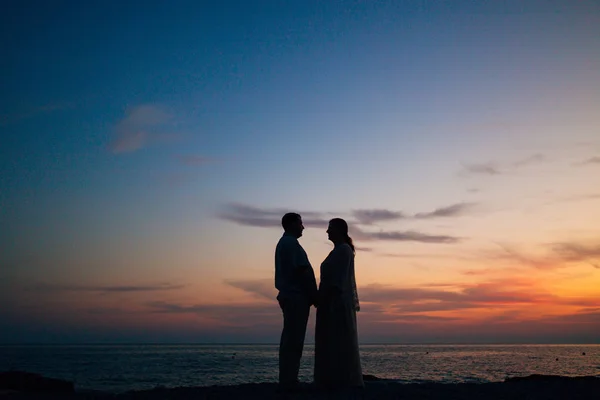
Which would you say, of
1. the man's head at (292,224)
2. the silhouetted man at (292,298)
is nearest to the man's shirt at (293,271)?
the silhouetted man at (292,298)

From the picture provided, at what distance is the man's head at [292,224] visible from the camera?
870 cm

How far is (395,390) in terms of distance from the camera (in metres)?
8.53

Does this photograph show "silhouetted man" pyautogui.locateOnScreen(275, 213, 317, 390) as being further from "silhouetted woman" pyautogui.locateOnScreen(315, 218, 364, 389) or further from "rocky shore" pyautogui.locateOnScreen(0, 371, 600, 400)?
"rocky shore" pyautogui.locateOnScreen(0, 371, 600, 400)

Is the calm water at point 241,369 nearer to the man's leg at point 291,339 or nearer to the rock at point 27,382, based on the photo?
the man's leg at point 291,339

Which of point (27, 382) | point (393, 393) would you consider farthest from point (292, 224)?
point (27, 382)

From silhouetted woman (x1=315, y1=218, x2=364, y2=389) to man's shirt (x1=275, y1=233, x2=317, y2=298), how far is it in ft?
0.93

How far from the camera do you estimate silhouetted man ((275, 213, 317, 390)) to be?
824 cm

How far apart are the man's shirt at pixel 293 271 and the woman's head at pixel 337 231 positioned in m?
0.62

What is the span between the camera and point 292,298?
834 centimetres

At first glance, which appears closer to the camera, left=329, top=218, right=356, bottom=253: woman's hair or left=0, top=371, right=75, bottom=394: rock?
left=329, top=218, right=356, bottom=253: woman's hair

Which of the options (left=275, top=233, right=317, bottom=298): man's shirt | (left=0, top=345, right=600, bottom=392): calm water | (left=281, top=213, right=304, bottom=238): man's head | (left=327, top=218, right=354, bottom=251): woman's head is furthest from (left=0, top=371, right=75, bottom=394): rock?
(left=0, top=345, right=600, bottom=392): calm water

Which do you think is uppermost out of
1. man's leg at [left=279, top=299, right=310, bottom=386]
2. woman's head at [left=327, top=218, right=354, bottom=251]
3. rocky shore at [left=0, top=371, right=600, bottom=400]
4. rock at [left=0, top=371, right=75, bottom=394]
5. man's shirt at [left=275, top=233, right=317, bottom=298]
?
woman's head at [left=327, top=218, right=354, bottom=251]

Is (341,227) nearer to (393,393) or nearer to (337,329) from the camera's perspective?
(337,329)

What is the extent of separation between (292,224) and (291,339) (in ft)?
6.05
